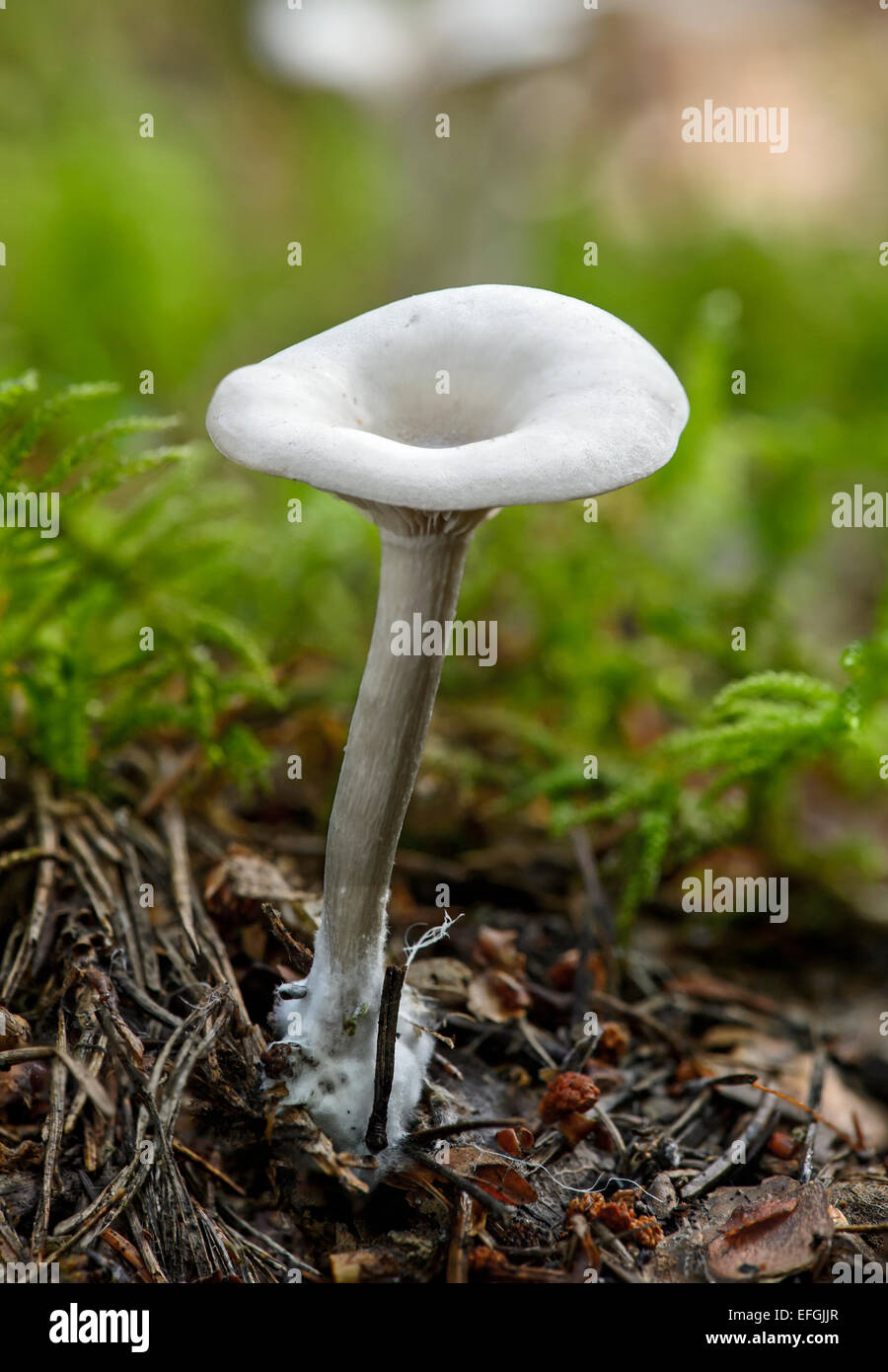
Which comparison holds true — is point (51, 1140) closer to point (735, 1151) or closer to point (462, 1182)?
point (462, 1182)

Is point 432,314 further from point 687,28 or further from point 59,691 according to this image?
point 687,28

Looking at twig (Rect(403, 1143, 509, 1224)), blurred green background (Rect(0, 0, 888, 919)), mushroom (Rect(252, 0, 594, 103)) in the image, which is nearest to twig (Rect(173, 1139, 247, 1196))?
twig (Rect(403, 1143, 509, 1224))

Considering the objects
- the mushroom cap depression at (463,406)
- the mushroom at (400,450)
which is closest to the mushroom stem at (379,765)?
the mushroom at (400,450)

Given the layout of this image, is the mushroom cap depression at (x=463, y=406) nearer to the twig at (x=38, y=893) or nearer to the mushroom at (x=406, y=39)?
the twig at (x=38, y=893)

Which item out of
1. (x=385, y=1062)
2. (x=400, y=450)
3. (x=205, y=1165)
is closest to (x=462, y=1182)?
(x=385, y=1062)

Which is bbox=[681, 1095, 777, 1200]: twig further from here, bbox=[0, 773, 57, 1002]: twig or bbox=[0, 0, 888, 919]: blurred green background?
bbox=[0, 773, 57, 1002]: twig
